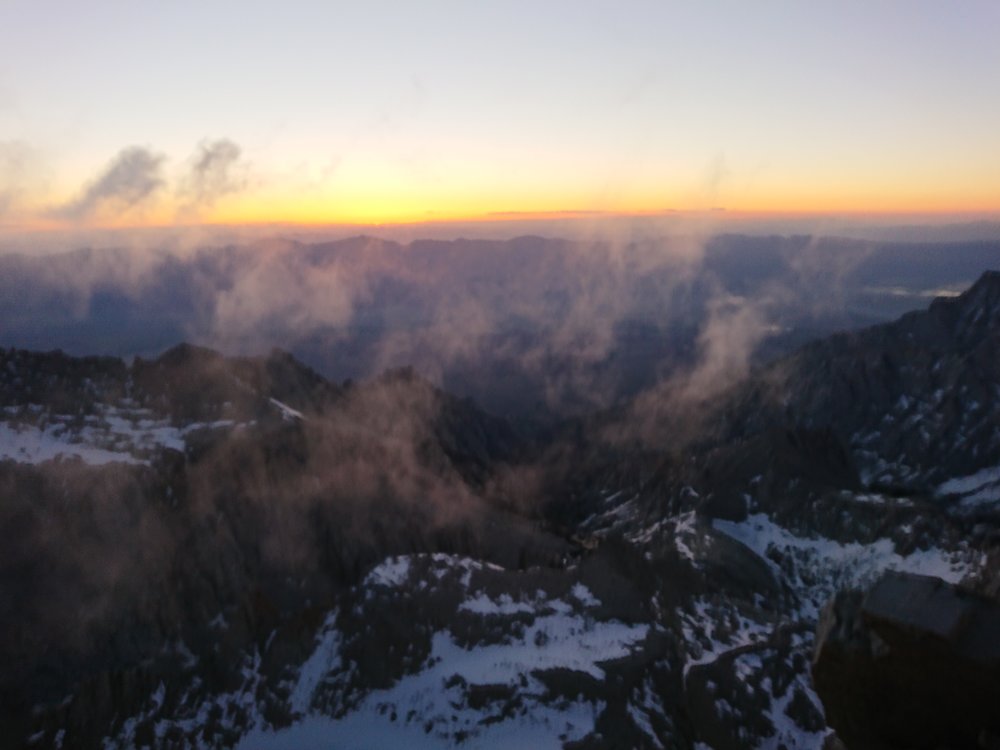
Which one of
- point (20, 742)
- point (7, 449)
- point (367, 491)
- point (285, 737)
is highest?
point (7, 449)

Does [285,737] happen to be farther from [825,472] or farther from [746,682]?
[825,472]

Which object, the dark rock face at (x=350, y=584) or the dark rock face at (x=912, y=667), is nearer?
the dark rock face at (x=912, y=667)

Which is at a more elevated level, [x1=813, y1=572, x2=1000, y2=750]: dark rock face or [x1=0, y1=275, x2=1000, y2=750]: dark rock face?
[x1=813, y1=572, x2=1000, y2=750]: dark rock face

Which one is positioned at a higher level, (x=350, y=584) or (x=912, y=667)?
(x=912, y=667)

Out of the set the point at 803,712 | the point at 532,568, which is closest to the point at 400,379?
the point at 532,568

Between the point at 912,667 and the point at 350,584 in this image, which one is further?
the point at 350,584

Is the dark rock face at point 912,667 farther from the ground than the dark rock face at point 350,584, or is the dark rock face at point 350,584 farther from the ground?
the dark rock face at point 912,667

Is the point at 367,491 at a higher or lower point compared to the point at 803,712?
higher

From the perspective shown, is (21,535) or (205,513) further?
(205,513)
